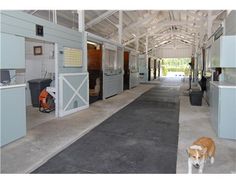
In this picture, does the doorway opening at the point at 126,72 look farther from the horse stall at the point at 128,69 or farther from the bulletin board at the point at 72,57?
the bulletin board at the point at 72,57

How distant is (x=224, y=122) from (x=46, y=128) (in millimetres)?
3312

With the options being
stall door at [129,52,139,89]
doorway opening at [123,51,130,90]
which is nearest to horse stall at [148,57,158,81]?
stall door at [129,52,139,89]

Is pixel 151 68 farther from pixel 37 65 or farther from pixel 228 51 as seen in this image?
pixel 228 51

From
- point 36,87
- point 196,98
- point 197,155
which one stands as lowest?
point 197,155

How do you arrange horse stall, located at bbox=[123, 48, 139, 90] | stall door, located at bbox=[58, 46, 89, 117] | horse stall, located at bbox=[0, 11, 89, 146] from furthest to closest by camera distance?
1. horse stall, located at bbox=[123, 48, 139, 90]
2. stall door, located at bbox=[58, 46, 89, 117]
3. horse stall, located at bbox=[0, 11, 89, 146]

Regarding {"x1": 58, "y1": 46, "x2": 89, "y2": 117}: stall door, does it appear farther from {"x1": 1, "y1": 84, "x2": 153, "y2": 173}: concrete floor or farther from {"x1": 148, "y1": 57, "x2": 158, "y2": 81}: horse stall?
{"x1": 148, "y1": 57, "x2": 158, "y2": 81}: horse stall

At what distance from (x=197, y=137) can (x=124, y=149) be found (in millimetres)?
1419

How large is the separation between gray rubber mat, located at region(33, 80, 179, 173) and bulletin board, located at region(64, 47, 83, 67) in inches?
73.1

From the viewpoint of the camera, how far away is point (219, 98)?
3.93 metres

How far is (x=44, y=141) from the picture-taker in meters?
3.86

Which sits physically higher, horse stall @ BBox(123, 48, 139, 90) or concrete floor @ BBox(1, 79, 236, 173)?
horse stall @ BBox(123, 48, 139, 90)

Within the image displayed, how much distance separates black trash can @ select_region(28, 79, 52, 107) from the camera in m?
6.72

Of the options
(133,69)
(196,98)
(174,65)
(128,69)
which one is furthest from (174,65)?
(196,98)

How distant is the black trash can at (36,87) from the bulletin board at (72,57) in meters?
1.16
